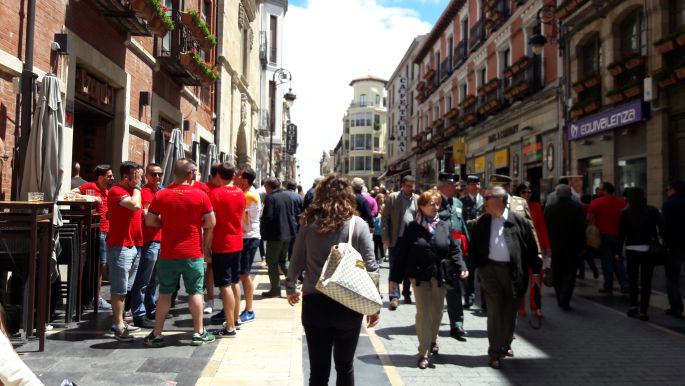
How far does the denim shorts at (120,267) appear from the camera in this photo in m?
5.91

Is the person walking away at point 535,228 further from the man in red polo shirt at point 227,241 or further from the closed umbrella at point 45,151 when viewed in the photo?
the closed umbrella at point 45,151

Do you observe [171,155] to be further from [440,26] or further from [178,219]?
[440,26]

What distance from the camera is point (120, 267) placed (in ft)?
19.6

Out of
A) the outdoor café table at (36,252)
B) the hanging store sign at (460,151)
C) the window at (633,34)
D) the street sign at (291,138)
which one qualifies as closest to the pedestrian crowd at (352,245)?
the outdoor café table at (36,252)

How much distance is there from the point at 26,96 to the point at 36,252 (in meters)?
3.48

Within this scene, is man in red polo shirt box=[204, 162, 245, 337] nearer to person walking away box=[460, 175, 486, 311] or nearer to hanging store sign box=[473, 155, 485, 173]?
person walking away box=[460, 175, 486, 311]

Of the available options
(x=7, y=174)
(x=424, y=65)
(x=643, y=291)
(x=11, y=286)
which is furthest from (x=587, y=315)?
(x=424, y=65)

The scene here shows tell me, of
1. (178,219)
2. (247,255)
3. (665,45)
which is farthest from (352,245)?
(665,45)

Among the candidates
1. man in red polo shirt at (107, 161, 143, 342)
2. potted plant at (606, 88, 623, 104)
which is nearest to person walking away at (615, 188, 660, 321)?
man in red polo shirt at (107, 161, 143, 342)

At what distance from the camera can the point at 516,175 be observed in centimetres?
2227

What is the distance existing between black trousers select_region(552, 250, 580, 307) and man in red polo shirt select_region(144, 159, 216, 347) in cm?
526

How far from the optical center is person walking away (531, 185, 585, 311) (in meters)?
8.08

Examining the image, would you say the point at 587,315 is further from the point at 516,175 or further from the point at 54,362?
the point at 516,175

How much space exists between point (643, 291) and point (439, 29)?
3019 cm
